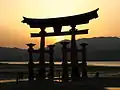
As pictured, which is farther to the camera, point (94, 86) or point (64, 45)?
point (64, 45)

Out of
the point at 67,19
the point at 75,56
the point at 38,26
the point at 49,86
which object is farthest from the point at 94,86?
the point at 38,26

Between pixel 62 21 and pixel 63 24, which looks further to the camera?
pixel 63 24

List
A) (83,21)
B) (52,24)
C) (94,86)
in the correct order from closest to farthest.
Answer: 1. (94,86)
2. (83,21)
3. (52,24)

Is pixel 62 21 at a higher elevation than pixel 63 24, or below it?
higher

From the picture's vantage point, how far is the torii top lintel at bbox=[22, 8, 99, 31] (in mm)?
30023

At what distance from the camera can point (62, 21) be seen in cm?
3152

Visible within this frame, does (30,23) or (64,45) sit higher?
(30,23)

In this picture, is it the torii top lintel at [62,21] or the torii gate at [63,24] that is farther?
the torii gate at [63,24]

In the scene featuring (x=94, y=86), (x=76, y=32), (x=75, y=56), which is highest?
(x=76, y=32)

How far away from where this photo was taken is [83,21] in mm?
30484

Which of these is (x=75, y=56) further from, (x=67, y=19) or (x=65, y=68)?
(x=67, y=19)

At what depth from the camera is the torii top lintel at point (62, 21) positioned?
1182 inches

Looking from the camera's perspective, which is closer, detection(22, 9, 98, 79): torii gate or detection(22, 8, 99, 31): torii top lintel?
detection(22, 8, 99, 31): torii top lintel

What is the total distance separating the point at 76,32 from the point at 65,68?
327cm
